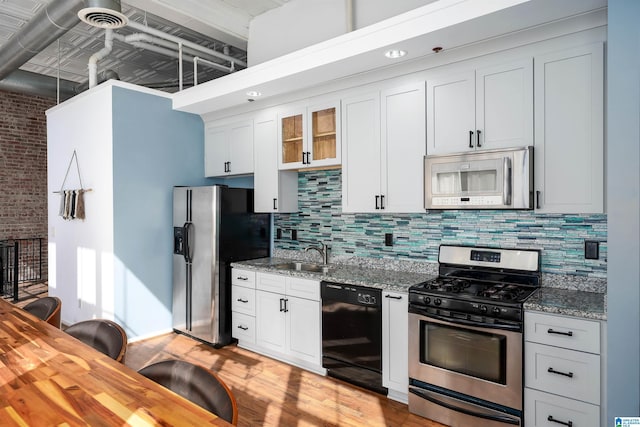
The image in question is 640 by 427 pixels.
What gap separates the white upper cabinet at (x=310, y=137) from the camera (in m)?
3.70

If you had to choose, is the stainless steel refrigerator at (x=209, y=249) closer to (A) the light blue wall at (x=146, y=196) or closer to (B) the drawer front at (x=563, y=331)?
(A) the light blue wall at (x=146, y=196)

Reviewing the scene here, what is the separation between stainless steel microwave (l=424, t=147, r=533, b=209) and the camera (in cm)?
264

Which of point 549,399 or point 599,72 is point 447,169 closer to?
point 599,72

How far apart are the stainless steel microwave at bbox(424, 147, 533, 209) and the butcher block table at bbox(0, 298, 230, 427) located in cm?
222

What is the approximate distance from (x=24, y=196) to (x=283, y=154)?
553 cm

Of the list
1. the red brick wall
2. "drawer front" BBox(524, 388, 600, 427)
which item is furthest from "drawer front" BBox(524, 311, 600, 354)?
the red brick wall

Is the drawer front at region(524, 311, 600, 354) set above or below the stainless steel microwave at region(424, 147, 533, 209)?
below

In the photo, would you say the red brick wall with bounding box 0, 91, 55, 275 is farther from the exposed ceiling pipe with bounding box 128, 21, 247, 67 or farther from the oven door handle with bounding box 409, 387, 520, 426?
the oven door handle with bounding box 409, 387, 520, 426

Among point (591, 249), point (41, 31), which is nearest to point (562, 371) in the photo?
point (591, 249)

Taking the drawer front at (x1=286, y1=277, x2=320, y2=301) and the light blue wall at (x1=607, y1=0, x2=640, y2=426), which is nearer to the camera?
the light blue wall at (x1=607, y1=0, x2=640, y2=426)

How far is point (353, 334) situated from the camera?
320cm

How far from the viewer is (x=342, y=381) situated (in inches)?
131

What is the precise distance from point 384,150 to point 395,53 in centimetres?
76

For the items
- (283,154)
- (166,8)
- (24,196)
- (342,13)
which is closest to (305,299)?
(283,154)
